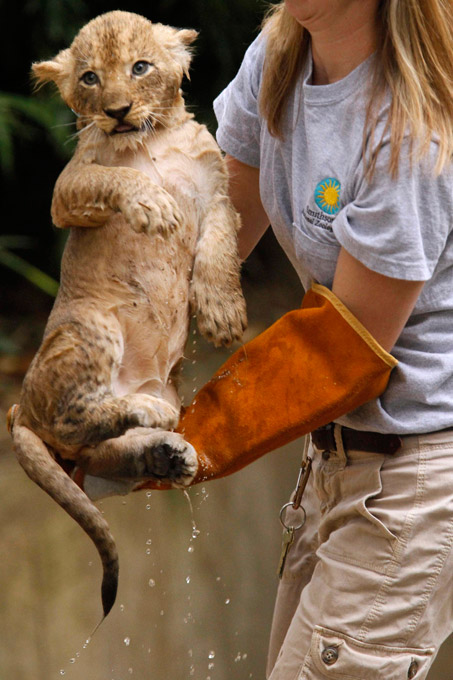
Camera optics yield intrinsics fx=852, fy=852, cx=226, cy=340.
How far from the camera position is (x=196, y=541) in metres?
3.71

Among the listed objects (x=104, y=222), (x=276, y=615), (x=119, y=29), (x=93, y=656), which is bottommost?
(x=93, y=656)

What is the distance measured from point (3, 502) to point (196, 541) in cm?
86

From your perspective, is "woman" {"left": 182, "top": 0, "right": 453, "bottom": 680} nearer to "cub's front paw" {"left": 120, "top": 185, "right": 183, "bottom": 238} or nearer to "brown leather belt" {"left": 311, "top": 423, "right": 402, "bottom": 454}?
"brown leather belt" {"left": 311, "top": 423, "right": 402, "bottom": 454}

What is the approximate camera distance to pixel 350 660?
1.85m

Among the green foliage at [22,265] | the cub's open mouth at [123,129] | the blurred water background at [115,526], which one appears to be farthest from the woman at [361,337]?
the green foliage at [22,265]

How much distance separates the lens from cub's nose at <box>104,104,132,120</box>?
65.6 inches

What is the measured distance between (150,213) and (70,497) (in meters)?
0.59

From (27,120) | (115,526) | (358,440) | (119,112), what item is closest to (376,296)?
(358,440)

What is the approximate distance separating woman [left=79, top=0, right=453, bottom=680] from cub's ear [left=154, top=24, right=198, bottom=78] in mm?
207

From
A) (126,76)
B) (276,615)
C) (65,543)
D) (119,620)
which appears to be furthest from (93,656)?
(126,76)

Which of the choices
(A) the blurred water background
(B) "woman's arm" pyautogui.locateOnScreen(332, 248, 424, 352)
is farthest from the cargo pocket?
(A) the blurred water background

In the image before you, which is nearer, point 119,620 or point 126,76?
point 126,76

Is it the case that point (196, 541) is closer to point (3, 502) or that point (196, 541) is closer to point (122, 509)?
point (122, 509)

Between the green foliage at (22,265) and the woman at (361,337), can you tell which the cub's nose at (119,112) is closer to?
the woman at (361,337)
